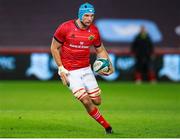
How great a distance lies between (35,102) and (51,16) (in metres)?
12.8

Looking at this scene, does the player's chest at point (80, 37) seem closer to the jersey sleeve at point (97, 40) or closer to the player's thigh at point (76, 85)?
the jersey sleeve at point (97, 40)

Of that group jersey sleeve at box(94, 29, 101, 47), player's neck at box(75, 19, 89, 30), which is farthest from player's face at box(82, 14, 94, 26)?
jersey sleeve at box(94, 29, 101, 47)

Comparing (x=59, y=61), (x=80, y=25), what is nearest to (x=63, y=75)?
(x=59, y=61)

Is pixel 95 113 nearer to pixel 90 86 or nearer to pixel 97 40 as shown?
pixel 90 86

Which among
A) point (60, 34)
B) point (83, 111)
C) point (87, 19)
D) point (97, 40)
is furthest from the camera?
point (83, 111)

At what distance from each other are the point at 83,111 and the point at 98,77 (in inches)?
395

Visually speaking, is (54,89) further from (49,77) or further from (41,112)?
(41,112)

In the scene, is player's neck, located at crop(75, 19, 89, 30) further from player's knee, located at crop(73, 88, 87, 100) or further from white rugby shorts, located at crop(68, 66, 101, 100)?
player's knee, located at crop(73, 88, 87, 100)

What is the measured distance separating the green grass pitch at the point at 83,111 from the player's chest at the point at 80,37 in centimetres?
163

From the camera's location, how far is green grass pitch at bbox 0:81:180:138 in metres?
14.4

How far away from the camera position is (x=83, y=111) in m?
19.3

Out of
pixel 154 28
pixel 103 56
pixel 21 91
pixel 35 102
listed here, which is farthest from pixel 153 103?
pixel 154 28

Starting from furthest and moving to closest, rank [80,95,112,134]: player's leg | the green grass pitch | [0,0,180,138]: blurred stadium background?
[0,0,180,138]: blurred stadium background
the green grass pitch
[80,95,112,134]: player's leg

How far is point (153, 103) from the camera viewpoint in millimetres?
21766
